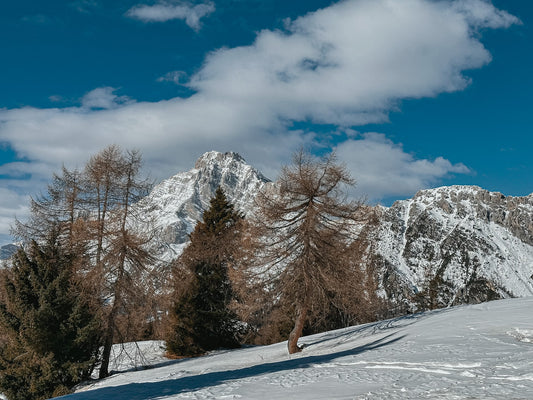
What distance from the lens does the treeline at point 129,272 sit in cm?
1738

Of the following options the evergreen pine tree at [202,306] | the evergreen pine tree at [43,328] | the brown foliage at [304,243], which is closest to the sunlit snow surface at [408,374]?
the brown foliage at [304,243]

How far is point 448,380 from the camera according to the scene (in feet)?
26.8

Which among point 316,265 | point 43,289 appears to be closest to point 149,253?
point 43,289

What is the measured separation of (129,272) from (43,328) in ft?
13.1

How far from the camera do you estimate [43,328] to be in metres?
17.2

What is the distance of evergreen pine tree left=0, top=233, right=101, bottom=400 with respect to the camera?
1712 cm

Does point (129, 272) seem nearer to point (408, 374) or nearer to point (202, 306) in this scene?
point (202, 306)

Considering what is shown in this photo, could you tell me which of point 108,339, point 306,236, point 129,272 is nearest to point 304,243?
point 306,236

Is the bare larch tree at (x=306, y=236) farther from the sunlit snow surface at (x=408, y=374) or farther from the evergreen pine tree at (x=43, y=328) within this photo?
the evergreen pine tree at (x=43, y=328)

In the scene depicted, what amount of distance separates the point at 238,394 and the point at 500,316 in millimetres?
11530

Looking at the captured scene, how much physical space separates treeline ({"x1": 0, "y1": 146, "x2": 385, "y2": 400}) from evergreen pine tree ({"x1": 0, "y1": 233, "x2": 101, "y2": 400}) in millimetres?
42

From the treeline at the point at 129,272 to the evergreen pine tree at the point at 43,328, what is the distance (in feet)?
0.14

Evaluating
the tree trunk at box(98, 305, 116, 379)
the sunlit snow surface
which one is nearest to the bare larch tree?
the sunlit snow surface

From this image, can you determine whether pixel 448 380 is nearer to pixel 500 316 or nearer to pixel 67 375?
pixel 500 316
